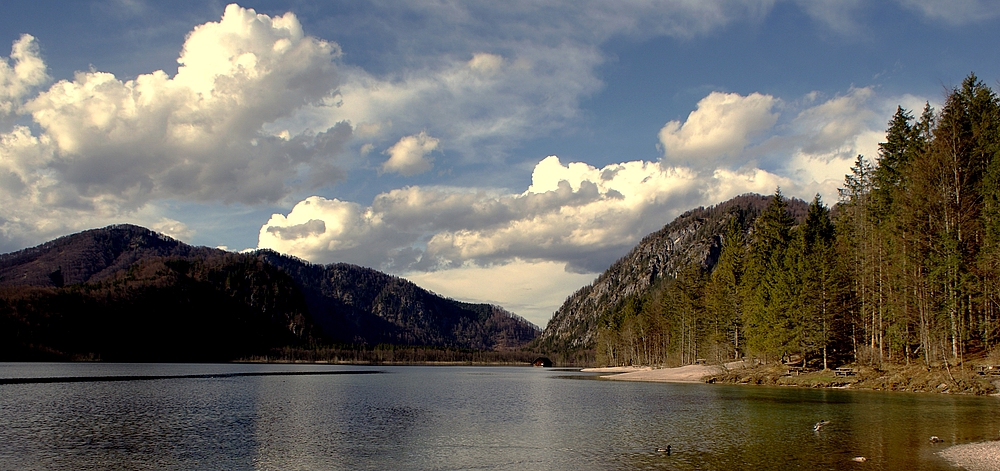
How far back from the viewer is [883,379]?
60.5 meters

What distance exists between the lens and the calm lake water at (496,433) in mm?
25359

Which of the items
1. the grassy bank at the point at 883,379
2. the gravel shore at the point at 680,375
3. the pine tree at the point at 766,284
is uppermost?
the pine tree at the point at 766,284

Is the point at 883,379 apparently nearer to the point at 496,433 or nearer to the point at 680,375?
the point at 680,375

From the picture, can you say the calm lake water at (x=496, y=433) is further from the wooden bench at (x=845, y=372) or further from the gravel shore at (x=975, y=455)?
the wooden bench at (x=845, y=372)

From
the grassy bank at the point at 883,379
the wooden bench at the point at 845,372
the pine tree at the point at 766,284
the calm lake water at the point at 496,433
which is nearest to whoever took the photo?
the calm lake water at the point at 496,433

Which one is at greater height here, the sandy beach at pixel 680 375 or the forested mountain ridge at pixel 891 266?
the forested mountain ridge at pixel 891 266

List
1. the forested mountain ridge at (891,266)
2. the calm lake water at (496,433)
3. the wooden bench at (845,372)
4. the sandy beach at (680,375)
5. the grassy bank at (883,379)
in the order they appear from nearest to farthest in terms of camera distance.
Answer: the calm lake water at (496,433) → the grassy bank at (883,379) → the forested mountain ridge at (891,266) → the wooden bench at (845,372) → the sandy beach at (680,375)

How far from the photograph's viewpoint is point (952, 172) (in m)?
55.1

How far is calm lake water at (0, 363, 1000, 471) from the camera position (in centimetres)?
2536

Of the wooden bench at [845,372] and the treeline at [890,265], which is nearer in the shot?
the treeline at [890,265]

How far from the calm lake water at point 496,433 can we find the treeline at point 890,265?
32.8ft

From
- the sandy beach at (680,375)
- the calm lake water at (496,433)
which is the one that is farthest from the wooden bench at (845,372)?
the sandy beach at (680,375)

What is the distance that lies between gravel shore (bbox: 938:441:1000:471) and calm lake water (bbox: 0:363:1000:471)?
0.68m

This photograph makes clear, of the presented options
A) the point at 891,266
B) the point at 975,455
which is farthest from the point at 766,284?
the point at 975,455
